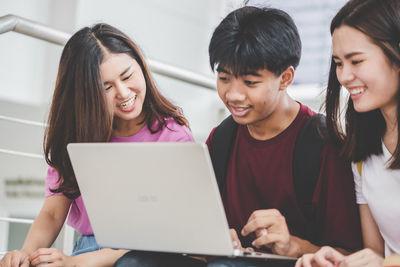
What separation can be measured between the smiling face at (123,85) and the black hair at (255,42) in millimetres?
250

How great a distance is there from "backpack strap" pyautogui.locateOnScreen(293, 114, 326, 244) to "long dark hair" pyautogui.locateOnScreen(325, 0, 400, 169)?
4 cm

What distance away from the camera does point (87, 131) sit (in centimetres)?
139

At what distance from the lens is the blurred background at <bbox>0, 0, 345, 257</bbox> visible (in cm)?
279

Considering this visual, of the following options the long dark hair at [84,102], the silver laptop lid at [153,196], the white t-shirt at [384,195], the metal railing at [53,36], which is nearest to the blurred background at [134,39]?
the metal railing at [53,36]

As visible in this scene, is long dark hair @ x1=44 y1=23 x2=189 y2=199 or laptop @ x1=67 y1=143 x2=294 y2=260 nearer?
laptop @ x1=67 y1=143 x2=294 y2=260

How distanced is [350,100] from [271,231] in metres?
0.32

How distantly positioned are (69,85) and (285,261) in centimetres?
71

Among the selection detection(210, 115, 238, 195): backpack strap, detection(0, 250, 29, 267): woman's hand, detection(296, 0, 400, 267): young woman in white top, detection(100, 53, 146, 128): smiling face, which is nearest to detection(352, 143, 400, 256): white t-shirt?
detection(296, 0, 400, 267): young woman in white top

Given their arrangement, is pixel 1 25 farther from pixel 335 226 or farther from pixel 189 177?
pixel 335 226

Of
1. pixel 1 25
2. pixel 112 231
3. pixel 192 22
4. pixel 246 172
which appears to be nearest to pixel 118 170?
pixel 112 231

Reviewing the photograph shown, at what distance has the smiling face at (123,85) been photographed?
1382 millimetres

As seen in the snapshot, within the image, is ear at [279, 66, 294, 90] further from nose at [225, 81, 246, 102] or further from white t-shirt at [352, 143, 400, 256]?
white t-shirt at [352, 143, 400, 256]

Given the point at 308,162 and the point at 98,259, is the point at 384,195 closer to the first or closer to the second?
the point at 308,162

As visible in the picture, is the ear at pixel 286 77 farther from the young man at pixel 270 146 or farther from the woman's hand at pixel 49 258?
the woman's hand at pixel 49 258
